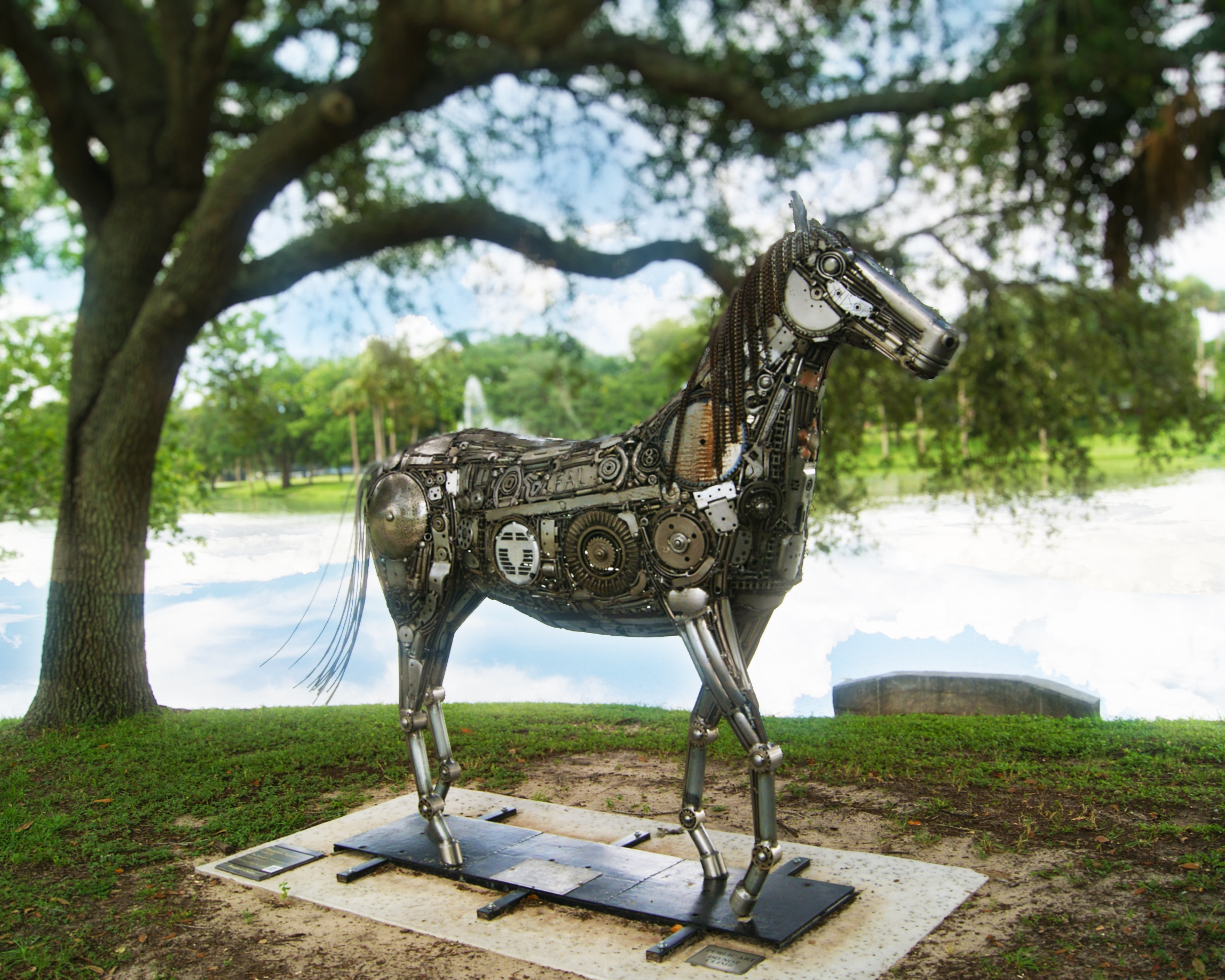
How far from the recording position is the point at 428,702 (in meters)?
3.84

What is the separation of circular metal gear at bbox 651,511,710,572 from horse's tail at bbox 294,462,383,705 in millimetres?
1565

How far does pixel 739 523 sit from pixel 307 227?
694cm

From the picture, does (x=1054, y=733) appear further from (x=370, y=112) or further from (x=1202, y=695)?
(x=370, y=112)

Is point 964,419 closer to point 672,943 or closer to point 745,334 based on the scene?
point 745,334

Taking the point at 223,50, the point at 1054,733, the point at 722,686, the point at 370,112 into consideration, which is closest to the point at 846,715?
the point at 1054,733

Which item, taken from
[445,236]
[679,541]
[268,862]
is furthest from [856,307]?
[445,236]

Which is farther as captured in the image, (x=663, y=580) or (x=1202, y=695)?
(x=1202, y=695)

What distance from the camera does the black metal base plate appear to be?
314 cm

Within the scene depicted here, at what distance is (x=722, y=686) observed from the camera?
10.0ft

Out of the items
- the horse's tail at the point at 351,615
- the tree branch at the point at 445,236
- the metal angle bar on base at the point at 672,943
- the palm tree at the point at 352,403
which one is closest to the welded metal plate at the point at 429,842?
the horse's tail at the point at 351,615

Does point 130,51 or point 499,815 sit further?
point 130,51

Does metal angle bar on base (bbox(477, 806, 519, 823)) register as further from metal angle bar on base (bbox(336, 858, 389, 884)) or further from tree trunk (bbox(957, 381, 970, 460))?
tree trunk (bbox(957, 381, 970, 460))

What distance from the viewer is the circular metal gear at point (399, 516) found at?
3.83 m

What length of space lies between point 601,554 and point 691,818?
3.24 ft
